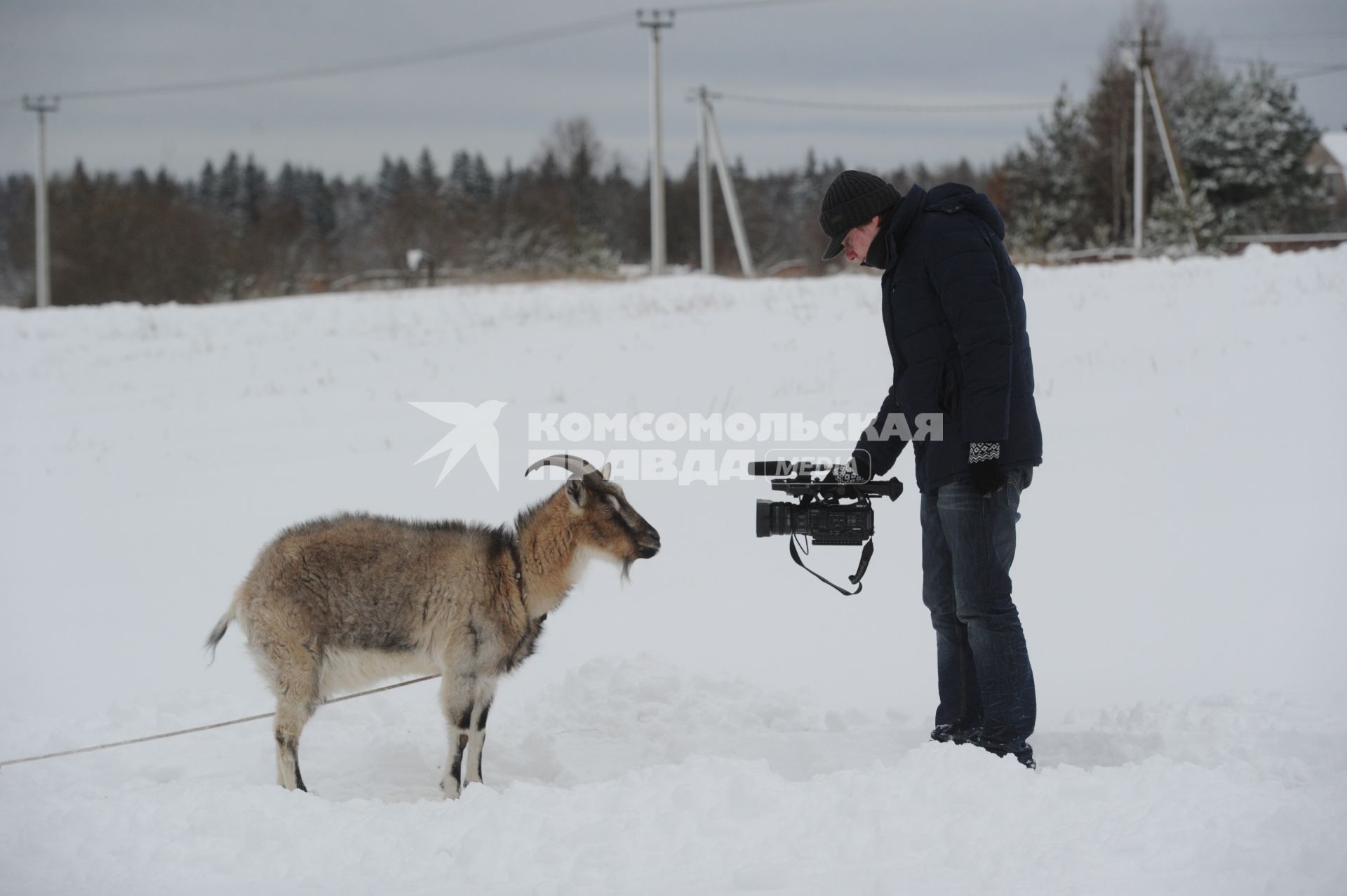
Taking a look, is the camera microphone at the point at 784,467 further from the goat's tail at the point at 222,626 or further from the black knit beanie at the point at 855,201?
the goat's tail at the point at 222,626

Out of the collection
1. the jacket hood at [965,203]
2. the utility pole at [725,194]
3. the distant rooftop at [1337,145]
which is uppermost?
the distant rooftop at [1337,145]

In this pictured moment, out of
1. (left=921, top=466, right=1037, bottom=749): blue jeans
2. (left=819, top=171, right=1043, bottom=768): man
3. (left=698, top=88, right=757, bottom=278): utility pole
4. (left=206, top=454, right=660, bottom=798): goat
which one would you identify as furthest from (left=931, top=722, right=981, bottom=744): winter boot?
(left=698, top=88, right=757, bottom=278): utility pole

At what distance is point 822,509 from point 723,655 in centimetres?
255

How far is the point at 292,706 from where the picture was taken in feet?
17.1

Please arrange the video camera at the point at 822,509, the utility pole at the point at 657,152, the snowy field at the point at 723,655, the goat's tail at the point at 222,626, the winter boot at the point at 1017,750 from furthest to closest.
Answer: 1. the utility pole at the point at 657,152
2. the goat's tail at the point at 222,626
3. the video camera at the point at 822,509
4. the winter boot at the point at 1017,750
5. the snowy field at the point at 723,655

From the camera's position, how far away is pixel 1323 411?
1122cm

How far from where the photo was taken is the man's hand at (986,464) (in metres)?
4.64

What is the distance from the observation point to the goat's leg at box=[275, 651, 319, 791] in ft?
17.1

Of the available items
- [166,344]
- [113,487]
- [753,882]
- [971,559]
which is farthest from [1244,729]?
[166,344]

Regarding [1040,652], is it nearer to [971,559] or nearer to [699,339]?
[971,559]

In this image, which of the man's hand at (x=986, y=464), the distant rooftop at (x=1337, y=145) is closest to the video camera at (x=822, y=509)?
the man's hand at (x=986, y=464)

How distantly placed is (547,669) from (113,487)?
21.5 feet

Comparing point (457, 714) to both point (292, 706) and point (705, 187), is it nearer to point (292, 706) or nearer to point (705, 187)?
point (292, 706)

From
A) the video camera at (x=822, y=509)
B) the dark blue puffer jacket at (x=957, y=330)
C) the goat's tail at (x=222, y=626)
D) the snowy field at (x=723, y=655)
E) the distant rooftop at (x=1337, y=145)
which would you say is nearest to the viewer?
the snowy field at (x=723, y=655)
